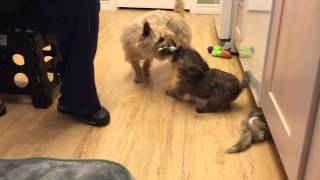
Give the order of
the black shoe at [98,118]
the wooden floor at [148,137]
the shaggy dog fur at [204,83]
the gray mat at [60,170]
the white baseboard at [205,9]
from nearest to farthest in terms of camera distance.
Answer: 1. the gray mat at [60,170]
2. the wooden floor at [148,137]
3. the black shoe at [98,118]
4. the shaggy dog fur at [204,83]
5. the white baseboard at [205,9]

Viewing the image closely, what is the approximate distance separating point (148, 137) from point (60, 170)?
16.7 inches

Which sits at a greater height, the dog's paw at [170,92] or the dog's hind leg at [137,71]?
the dog's hind leg at [137,71]

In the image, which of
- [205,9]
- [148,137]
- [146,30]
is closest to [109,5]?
[205,9]

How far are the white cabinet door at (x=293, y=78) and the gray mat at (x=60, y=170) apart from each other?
0.55m

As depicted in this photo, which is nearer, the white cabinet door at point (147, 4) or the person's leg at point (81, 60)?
the person's leg at point (81, 60)

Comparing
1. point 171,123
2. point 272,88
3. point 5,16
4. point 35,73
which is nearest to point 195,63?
point 171,123

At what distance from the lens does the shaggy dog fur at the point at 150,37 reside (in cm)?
196

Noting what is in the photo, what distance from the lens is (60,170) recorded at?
4.19ft

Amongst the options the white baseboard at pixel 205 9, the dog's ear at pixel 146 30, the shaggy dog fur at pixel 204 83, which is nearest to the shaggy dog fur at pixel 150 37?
the dog's ear at pixel 146 30

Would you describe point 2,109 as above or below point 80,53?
below

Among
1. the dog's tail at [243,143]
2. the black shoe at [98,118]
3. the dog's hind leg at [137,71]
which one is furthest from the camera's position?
the dog's hind leg at [137,71]

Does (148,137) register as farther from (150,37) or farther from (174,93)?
(150,37)

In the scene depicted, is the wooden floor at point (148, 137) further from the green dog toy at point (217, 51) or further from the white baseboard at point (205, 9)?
the white baseboard at point (205, 9)

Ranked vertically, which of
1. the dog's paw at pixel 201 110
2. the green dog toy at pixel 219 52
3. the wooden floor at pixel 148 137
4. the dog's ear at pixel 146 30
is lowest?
the wooden floor at pixel 148 137
